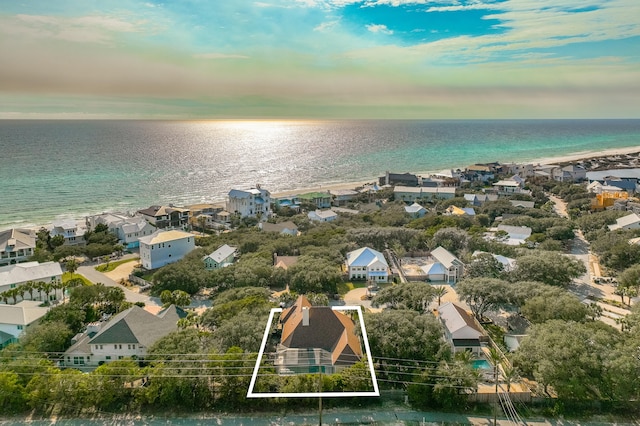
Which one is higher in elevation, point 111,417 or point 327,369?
point 327,369

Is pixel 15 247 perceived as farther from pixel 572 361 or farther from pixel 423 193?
pixel 423 193

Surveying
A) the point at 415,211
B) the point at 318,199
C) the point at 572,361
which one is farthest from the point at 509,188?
the point at 572,361

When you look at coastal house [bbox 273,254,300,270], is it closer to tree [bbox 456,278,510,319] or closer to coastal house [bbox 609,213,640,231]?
tree [bbox 456,278,510,319]

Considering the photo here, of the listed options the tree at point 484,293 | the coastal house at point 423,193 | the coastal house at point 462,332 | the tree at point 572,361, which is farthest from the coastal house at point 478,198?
the tree at point 572,361

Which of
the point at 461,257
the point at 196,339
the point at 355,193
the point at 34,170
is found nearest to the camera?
the point at 196,339

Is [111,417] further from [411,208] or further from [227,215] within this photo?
[411,208]

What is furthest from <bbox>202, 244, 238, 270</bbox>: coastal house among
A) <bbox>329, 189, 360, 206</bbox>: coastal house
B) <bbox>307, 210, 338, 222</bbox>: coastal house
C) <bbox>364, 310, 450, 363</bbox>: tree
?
<bbox>329, 189, 360, 206</bbox>: coastal house

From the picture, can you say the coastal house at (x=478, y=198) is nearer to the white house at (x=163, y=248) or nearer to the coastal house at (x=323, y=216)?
the coastal house at (x=323, y=216)

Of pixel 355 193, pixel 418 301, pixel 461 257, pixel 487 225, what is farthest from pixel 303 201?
pixel 418 301

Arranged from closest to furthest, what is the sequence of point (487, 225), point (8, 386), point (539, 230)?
point (8, 386)
point (539, 230)
point (487, 225)
